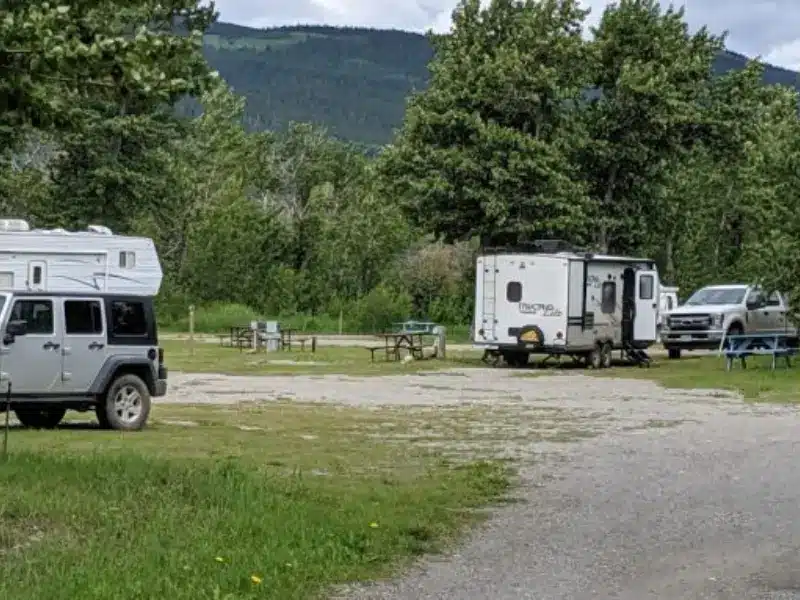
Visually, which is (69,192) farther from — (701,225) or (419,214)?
(701,225)

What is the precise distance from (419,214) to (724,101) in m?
10.3

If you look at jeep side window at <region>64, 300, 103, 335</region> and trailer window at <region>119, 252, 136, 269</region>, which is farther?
trailer window at <region>119, 252, 136, 269</region>

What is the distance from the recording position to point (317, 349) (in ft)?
135

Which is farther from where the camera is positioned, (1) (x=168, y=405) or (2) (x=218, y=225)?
(2) (x=218, y=225)

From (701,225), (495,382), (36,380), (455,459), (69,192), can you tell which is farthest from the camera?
(701,225)

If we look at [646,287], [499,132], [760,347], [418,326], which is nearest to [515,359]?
[646,287]

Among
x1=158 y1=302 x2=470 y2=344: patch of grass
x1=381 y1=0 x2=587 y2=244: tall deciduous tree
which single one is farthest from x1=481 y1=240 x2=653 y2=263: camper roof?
x1=158 y1=302 x2=470 y2=344: patch of grass

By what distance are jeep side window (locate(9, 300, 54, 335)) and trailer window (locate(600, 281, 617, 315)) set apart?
64.8ft

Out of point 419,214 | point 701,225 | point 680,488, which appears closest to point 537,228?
point 419,214

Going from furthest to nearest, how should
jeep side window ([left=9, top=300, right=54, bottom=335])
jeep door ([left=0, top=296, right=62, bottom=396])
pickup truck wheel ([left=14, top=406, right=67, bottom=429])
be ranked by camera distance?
pickup truck wheel ([left=14, top=406, right=67, bottom=429]) < jeep side window ([left=9, top=300, right=54, bottom=335]) < jeep door ([left=0, top=296, right=62, bottom=396])

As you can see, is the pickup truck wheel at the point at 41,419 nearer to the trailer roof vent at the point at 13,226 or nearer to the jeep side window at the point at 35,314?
the jeep side window at the point at 35,314

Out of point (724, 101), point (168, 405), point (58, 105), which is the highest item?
point (724, 101)

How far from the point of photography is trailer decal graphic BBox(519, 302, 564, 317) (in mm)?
32312

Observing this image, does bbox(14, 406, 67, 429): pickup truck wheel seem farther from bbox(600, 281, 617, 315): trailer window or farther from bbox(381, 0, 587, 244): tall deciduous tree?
bbox(381, 0, 587, 244): tall deciduous tree
